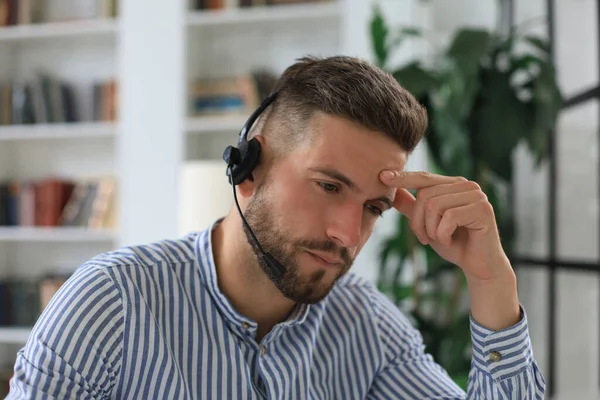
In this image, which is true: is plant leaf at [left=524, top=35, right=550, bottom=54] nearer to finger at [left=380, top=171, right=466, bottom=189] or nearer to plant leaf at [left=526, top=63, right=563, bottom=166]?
plant leaf at [left=526, top=63, right=563, bottom=166]

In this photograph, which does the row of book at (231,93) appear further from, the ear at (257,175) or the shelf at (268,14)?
the ear at (257,175)

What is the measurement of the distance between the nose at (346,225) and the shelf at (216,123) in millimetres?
2427

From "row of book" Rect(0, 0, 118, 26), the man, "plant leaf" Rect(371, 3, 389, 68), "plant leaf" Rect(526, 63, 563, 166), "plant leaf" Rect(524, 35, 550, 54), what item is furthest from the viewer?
"row of book" Rect(0, 0, 118, 26)

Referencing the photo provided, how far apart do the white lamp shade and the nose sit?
1143mm

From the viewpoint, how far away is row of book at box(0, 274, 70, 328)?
3.79 metres

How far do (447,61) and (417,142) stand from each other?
141cm

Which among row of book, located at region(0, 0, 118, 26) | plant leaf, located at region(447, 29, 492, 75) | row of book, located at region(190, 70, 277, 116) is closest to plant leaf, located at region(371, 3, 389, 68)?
plant leaf, located at region(447, 29, 492, 75)

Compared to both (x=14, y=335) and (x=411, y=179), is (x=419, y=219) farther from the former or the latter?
(x=14, y=335)

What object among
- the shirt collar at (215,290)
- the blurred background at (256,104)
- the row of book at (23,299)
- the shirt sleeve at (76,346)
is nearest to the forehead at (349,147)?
the shirt collar at (215,290)

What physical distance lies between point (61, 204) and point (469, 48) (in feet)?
7.78

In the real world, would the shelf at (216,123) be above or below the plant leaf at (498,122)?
below

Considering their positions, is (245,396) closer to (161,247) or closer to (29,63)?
(161,247)

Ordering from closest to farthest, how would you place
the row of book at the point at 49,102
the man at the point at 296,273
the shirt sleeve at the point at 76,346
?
the shirt sleeve at the point at 76,346, the man at the point at 296,273, the row of book at the point at 49,102

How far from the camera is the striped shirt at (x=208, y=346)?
923mm
